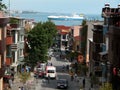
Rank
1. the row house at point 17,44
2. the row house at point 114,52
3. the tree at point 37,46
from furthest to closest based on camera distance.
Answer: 1. the tree at point 37,46
2. the row house at point 17,44
3. the row house at point 114,52

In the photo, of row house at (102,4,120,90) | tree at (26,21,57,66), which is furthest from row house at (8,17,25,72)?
row house at (102,4,120,90)

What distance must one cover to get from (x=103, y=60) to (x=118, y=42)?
12.0m

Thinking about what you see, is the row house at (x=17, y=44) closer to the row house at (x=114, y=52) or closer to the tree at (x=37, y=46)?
the tree at (x=37, y=46)

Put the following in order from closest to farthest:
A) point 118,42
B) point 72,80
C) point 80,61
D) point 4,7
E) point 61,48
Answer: point 4,7, point 118,42, point 72,80, point 80,61, point 61,48

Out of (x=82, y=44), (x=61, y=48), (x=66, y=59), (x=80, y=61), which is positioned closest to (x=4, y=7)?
(x=80, y=61)

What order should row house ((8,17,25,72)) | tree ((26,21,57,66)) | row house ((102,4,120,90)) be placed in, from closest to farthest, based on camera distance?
row house ((102,4,120,90)), row house ((8,17,25,72)), tree ((26,21,57,66))

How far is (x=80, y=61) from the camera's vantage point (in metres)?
98.0

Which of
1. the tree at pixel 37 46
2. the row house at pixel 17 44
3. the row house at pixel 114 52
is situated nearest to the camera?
the row house at pixel 114 52

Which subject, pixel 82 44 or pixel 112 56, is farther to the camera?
pixel 82 44

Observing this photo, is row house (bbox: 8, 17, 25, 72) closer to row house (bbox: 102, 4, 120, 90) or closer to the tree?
the tree

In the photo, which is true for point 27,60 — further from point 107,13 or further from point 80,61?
point 107,13

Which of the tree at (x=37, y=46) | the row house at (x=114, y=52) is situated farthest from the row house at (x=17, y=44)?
the row house at (x=114, y=52)

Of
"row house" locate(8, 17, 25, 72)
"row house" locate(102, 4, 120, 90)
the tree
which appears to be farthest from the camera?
the tree

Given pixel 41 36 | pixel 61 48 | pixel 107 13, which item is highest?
pixel 107 13
